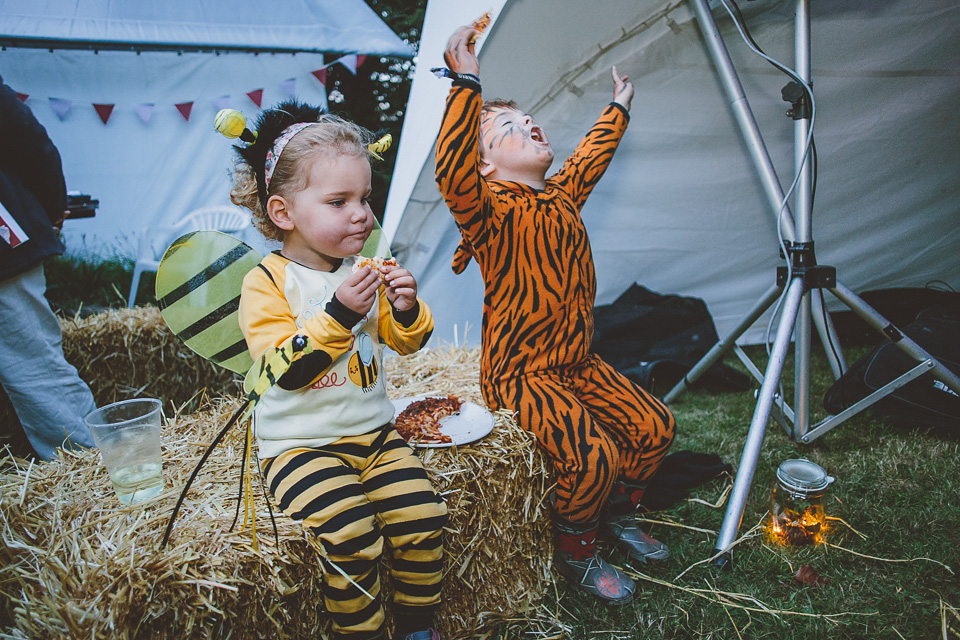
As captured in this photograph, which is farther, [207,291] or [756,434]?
[756,434]

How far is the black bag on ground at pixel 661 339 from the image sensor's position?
9.85 feet

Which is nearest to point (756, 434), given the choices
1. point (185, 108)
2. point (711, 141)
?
point (711, 141)

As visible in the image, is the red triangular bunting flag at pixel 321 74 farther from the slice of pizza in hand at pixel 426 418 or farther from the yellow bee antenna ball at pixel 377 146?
the slice of pizza in hand at pixel 426 418

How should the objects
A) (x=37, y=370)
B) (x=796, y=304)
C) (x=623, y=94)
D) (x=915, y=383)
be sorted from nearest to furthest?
(x=796, y=304) → (x=623, y=94) → (x=37, y=370) → (x=915, y=383)

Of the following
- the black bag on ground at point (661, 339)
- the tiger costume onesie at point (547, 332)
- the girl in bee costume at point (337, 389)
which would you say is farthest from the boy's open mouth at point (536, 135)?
the black bag on ground at point (661, 339)

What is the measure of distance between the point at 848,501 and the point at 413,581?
1.50 meters

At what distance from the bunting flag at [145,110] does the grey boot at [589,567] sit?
16.5ft

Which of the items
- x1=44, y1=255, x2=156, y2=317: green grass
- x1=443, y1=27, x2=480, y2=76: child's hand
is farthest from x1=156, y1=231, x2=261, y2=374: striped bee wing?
x1=44, y1=255, x2=156, y2=317: green grass

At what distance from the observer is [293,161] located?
1.33 metres

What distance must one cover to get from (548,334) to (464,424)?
1.14 feet

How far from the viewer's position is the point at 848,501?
6.30ft

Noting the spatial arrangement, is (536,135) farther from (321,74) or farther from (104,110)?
(104,110)

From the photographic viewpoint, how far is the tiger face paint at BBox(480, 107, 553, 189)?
1.71m

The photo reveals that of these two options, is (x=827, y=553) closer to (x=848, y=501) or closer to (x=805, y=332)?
(x=848, y=501)
